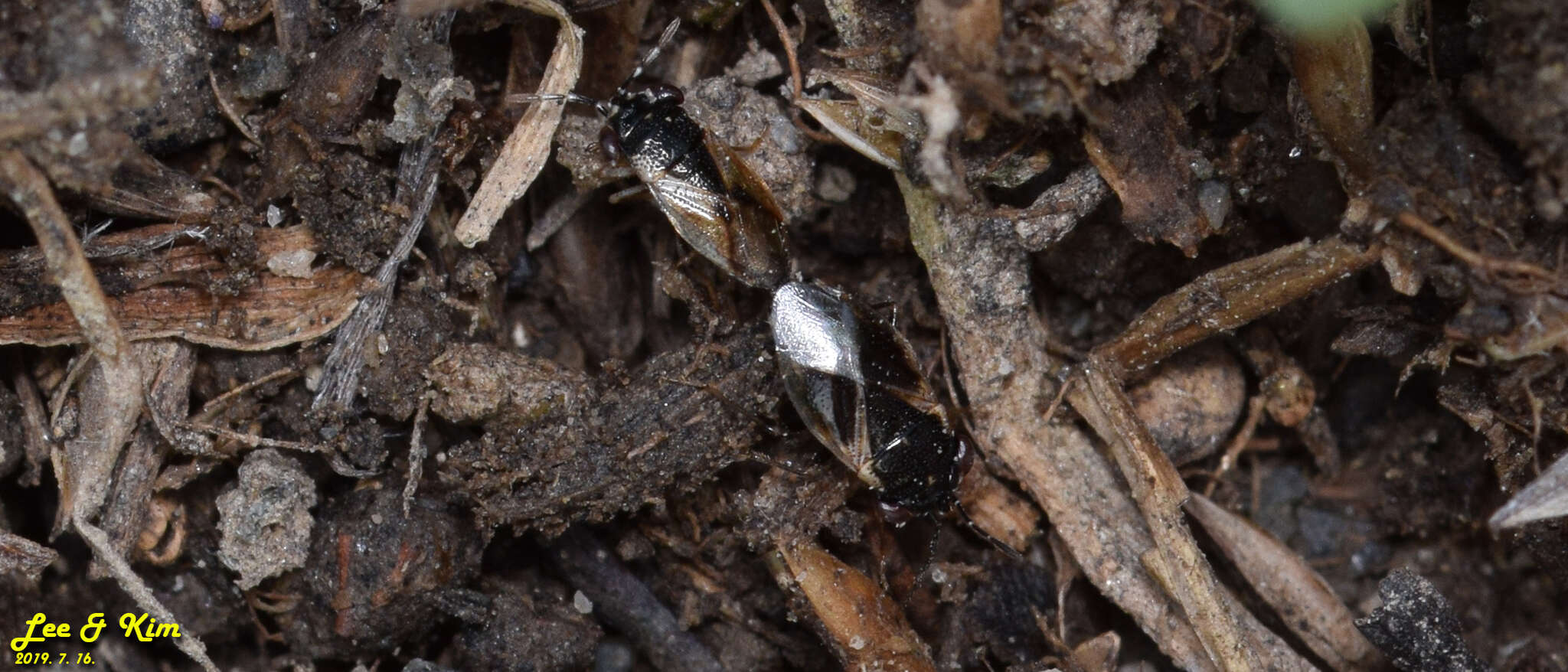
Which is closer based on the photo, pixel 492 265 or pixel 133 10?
pixel 133 10

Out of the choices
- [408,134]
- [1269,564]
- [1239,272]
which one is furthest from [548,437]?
[1269,564]

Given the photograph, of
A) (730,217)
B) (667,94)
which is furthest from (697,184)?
(667,94)

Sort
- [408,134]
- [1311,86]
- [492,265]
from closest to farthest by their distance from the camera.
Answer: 1. [1311,86]
2. [408,134]
3. [492,265]

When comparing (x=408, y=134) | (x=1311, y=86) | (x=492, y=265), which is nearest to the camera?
(x=1311, y=86)

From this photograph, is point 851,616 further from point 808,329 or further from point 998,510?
point 808,329

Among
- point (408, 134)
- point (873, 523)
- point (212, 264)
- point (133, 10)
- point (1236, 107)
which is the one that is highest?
point (1236, 107)

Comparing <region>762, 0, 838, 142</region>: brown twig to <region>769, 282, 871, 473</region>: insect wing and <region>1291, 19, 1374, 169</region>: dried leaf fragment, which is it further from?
<region>1291, 19, 1374, 169</region>: dried leaf fragment

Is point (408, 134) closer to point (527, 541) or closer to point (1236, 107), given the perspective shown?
point (527, 541)

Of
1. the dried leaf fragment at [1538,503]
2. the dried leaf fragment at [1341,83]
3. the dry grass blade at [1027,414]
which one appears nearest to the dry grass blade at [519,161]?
the dry grass blade at [1027,414]
